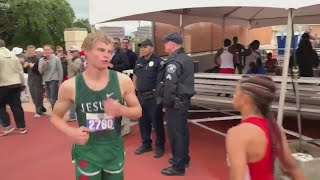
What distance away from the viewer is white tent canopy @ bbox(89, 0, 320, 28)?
4.75 meters

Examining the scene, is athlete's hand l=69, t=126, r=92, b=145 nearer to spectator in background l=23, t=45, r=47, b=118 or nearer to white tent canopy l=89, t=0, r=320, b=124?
white tent canopy l=89, t=0, r=320, b=124

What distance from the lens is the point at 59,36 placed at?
40.0m

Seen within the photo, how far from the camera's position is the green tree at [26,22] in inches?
1444

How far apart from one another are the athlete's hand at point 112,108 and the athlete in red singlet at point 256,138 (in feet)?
2.77

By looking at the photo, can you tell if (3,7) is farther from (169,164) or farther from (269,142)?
(269,142)

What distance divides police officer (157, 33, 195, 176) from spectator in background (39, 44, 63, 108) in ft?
15.4

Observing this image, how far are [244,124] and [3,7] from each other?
38765mm

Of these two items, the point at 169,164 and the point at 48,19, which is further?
the point at 48,19

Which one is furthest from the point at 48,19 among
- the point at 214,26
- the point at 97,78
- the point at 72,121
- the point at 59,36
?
the point at 97,78

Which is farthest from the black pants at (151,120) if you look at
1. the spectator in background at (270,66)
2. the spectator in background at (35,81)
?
the spectator in background at (270,66)

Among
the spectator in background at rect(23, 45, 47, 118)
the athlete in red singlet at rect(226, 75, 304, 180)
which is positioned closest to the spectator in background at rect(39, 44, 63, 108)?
the spectator in background at rect(23, 45, 47, 118)

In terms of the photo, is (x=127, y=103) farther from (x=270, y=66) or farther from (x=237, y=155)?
(x=270, y=66)

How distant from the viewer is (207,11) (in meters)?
11.0

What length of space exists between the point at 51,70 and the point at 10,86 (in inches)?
62.6
